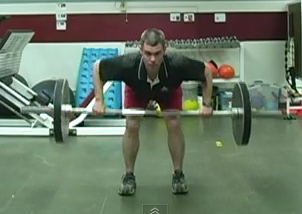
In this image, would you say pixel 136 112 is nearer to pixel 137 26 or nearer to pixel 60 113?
pixel 60 113

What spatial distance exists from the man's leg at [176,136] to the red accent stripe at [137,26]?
367 centimetres

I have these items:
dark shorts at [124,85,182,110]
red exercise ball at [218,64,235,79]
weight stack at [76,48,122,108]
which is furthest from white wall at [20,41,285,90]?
dark shorts at [124,85,182,110]

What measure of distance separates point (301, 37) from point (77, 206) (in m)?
4.29

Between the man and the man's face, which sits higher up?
the man's face

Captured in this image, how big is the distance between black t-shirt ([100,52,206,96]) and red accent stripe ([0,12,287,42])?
368 cm

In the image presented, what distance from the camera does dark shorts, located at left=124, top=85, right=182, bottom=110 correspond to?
349 centimetres

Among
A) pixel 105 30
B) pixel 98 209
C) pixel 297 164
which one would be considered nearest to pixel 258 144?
pixel 297 164

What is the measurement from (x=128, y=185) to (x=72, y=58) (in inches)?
153

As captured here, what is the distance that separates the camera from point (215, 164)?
427cm

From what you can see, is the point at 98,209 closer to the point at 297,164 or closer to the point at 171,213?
the point at 171,213

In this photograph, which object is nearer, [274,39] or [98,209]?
[98,209]

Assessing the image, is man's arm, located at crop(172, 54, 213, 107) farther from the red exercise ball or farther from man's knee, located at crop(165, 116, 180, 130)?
the red exercise ball

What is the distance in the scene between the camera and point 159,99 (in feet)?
11.5

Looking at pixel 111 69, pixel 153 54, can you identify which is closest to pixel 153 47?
pixel 153 54
